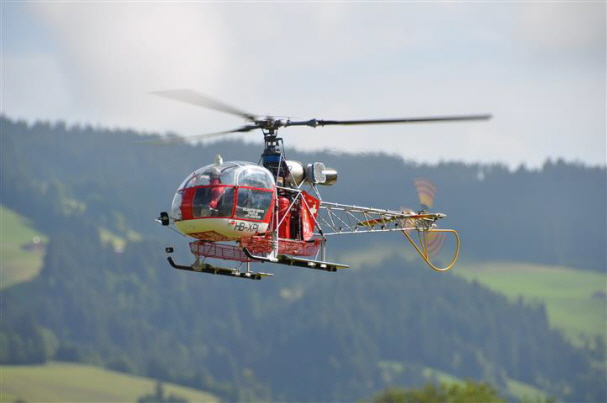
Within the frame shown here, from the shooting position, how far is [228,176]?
29.1 meters

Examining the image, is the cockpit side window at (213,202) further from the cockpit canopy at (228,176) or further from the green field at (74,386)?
the green field at (74,386)

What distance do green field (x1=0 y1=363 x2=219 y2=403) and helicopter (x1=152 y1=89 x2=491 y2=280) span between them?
115 meters

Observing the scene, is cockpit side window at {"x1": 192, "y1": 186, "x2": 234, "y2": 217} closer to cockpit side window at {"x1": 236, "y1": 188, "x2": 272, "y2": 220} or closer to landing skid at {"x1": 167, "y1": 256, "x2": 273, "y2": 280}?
cockpit side window at {"x1": 236, "y1": 188, "x2": 272, "y2": 220}

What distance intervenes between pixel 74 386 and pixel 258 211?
135m

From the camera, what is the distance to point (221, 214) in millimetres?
28797

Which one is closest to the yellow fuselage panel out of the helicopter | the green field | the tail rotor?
the helicopter

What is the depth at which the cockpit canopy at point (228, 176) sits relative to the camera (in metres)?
29.0

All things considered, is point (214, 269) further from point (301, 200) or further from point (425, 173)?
point (425, 173)

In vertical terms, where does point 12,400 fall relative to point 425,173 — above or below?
below

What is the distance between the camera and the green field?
147 m

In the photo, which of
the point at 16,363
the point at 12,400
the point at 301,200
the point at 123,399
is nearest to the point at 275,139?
the point at 301,200

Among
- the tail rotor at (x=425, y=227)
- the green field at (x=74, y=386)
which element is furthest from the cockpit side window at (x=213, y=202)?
the green field at (x=74, y=386)

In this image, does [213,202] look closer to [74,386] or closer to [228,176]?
[228,176]

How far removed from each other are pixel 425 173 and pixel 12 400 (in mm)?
79243
